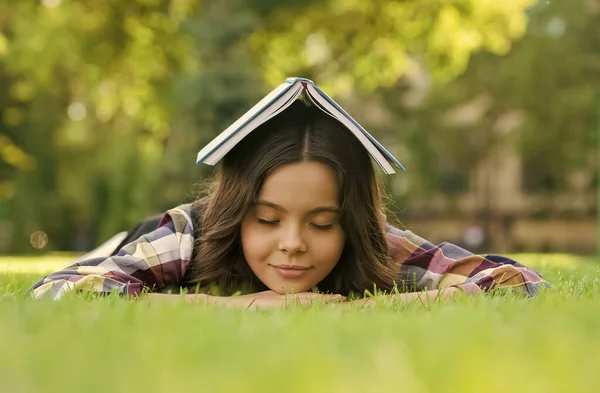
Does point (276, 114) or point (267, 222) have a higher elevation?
point (276, 114)

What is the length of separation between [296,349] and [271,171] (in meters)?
1.76

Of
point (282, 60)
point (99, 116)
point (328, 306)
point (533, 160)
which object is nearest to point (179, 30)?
point (282, 60)

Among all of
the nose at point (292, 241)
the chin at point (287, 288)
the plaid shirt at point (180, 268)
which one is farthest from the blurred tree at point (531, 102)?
the nose at point (292, 241)

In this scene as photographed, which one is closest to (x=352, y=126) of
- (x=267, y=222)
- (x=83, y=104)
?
(x=267, y=222)

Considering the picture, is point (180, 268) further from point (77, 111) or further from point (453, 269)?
point (77, 111)

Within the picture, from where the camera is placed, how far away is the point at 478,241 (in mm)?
23344

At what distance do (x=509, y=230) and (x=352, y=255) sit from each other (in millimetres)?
21834

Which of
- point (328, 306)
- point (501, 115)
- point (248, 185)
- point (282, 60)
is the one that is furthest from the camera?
point (501, 115)

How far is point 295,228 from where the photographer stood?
3.20 meters

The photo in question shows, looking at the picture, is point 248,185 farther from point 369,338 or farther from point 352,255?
point 369,338

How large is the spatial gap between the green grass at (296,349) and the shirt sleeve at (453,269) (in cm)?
84

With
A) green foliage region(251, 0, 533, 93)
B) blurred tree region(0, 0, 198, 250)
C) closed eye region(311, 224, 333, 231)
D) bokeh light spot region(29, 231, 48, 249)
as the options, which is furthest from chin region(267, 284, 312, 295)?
bokeh light spot region(29, 231, 48, 249)

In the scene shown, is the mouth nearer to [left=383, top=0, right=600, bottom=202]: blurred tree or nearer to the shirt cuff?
the shirt cuff

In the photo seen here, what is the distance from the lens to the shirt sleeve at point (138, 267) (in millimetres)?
3021
